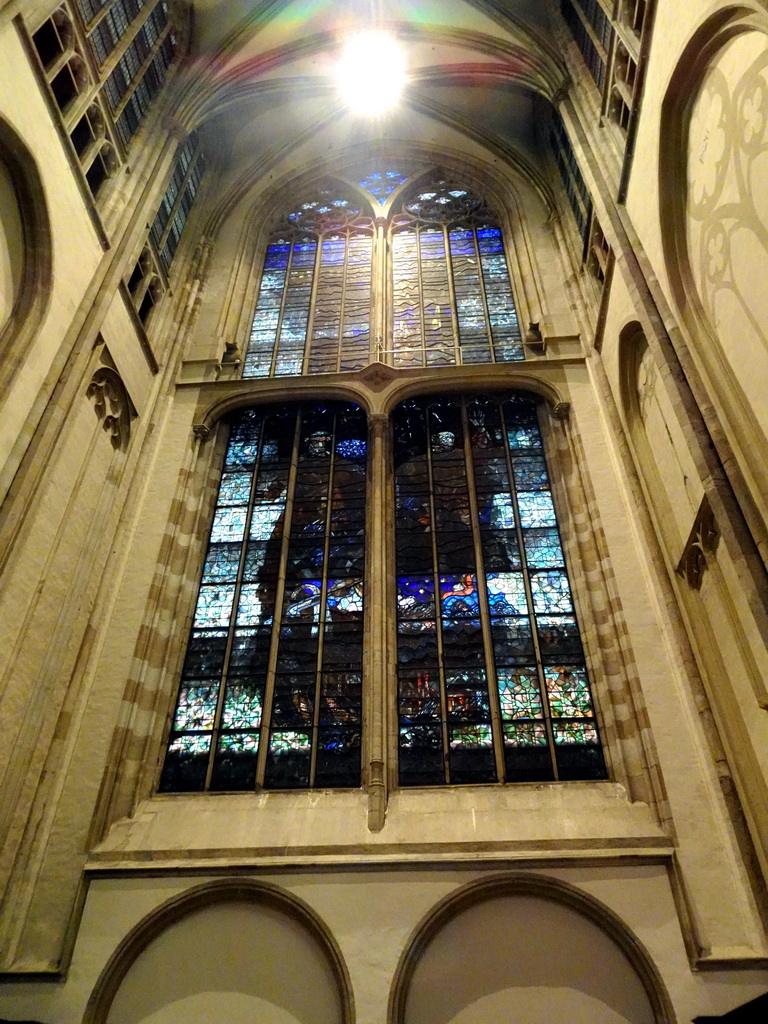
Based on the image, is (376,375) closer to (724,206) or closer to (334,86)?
(724,206)

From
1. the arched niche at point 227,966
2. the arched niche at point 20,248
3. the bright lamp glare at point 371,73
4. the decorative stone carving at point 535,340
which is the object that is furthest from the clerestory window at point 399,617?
the bright lamp glare at point 371,73

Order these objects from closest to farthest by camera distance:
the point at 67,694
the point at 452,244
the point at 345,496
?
the point at 67,694 → the point at 345,496 → the point at 452,244

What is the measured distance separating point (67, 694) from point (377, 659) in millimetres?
2676

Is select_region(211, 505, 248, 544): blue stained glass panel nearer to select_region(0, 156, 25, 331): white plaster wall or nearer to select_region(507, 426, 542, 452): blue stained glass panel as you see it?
select_region(0, 156, 25, 331): white plaster wall

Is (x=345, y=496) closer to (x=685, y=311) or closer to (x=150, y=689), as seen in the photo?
(x=150, y=689)

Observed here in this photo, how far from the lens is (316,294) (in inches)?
446

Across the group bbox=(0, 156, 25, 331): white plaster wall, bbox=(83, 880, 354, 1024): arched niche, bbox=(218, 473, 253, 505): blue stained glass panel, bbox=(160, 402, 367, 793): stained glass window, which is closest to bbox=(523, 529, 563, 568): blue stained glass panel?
bbox=(160, 402, 367, 793): stained glass window

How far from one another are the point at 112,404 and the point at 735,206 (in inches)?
239

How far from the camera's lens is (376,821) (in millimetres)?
5777

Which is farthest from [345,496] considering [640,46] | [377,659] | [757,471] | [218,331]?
[640,46]

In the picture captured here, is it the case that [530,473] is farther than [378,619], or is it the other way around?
[530,473]

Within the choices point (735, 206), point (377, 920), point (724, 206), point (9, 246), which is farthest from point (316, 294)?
point (377, 920)

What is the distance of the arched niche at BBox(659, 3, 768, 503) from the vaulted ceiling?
5619 mm

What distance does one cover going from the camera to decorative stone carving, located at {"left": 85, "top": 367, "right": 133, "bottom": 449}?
297 inches
